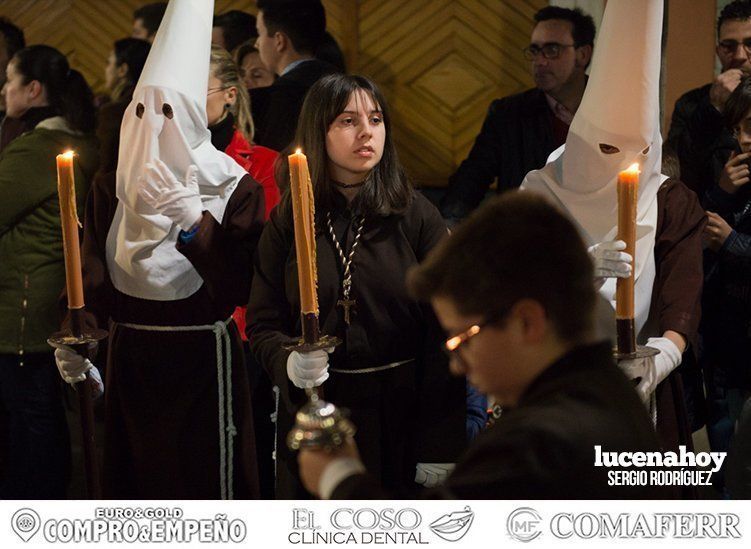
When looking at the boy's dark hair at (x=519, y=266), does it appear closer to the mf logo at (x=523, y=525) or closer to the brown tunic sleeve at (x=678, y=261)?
→ the mf logo at (x=523, y=525)

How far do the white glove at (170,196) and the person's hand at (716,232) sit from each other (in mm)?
1529

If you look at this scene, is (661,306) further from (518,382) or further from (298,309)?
(518,382)

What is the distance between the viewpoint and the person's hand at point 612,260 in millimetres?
2828

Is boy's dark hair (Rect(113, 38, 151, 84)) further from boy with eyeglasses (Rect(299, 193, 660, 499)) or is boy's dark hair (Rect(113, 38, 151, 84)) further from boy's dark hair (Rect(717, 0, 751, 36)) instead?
boy with eyeglasses (Rect(299, 193, 660, 499))

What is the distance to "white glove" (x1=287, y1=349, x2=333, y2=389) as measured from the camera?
9.89 feet

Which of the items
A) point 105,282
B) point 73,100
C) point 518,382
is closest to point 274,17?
point 73,100

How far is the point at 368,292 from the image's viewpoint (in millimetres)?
3311

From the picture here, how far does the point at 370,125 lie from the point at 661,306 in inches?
36.2

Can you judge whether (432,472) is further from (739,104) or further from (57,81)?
(57,81)

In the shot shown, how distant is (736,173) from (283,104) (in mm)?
1688

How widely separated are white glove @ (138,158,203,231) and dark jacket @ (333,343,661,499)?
1700 millimetres

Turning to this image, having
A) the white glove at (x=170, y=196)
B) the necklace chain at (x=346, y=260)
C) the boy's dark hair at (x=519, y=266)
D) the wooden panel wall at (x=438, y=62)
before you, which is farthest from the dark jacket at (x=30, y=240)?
the boy's dark hair at (x=519, y=266)

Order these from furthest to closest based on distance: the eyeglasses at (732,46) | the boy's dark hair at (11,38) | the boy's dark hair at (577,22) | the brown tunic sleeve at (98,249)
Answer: the boy's dark hair at (11,38) → the boy's dark hair at (577,22) → the eyeglasses at (732,46) → the brown tunic sleeve at (98,249)

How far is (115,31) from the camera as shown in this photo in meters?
6.51
